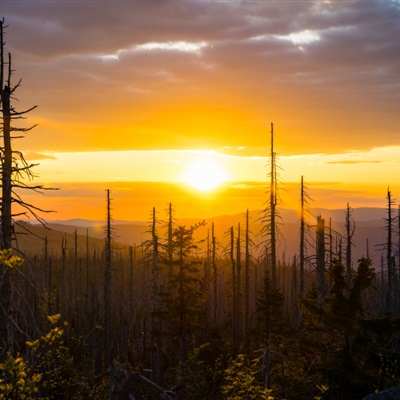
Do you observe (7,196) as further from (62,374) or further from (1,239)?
(62,374)

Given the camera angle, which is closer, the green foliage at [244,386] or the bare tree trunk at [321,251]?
the green foliage at [244,386]

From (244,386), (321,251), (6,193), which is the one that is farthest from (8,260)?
(321,251)

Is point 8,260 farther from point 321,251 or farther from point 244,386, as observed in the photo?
point 321,251

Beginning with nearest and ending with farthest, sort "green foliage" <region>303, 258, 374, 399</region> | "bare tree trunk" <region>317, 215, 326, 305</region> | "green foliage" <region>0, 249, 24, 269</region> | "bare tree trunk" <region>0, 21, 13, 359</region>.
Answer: "green foliage" <region>0, 249, 24, 269</region>, "bare tree trunk" <region>0, 21, 13, 359</region>, "green foliage" <region>303, 258, 374, 399</region>, "bare tree trunk" <region>317, 215, 326, 305</region>

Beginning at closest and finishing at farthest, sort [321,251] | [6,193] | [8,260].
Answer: [8,260]
[6,193]
[321,251]

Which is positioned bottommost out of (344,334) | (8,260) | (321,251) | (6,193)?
(344,334)

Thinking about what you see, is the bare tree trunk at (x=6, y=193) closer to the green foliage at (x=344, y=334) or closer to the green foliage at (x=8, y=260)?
the green foliage at (x=8, y=260)

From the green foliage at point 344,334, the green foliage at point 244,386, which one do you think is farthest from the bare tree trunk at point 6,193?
the green foliage at point 344,334

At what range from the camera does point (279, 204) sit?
39.3 m

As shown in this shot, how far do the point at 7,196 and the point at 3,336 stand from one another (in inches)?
139

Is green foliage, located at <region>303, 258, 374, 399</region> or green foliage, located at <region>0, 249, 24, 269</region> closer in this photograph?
green foliage, located at <region>0, 249, 24, 269</region>

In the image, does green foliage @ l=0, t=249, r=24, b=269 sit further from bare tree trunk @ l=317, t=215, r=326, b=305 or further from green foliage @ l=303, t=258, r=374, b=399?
bare tree trunk @ l=317, t=215, r=326, b=305

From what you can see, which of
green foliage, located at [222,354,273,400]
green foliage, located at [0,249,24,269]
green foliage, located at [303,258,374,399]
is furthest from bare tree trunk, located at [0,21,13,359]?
green foliage, located at [303,258,374,399]

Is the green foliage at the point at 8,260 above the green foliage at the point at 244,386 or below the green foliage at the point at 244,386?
above
